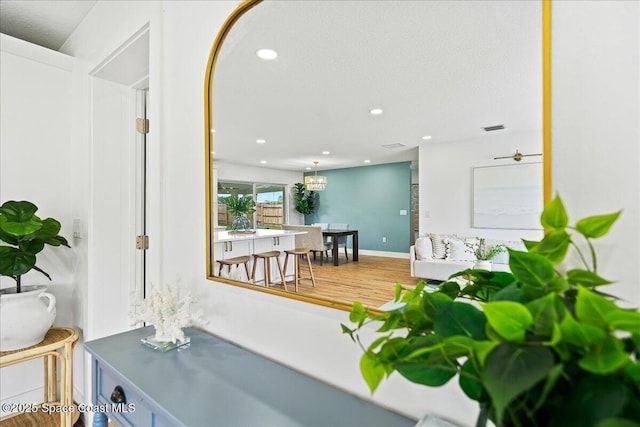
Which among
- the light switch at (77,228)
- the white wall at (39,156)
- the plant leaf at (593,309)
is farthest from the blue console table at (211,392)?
the white wall at (39,156)

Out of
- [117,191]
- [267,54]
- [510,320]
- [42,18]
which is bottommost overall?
[510,320]

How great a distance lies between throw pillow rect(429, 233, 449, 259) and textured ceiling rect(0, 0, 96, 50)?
2.44m

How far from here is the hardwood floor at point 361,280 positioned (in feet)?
2.79

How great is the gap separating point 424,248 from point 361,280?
0.22m

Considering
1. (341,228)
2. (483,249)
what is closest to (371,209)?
(341,228)

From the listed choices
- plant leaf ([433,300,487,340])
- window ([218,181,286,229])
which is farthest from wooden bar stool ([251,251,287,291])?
plant leaf ([433,300,487,340])

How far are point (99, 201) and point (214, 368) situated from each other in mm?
1568

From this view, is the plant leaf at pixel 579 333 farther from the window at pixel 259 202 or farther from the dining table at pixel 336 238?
the window at pixel 259 202

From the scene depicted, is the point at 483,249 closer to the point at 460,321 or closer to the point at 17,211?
the point at 460,321

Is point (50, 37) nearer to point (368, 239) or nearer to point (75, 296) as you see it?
point (75, 296)

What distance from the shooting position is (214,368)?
0.99 metres

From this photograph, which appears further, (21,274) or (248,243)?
(21,274)

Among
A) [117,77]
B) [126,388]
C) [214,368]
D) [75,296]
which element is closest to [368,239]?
[214,368]

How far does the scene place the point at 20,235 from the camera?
5.40ft
